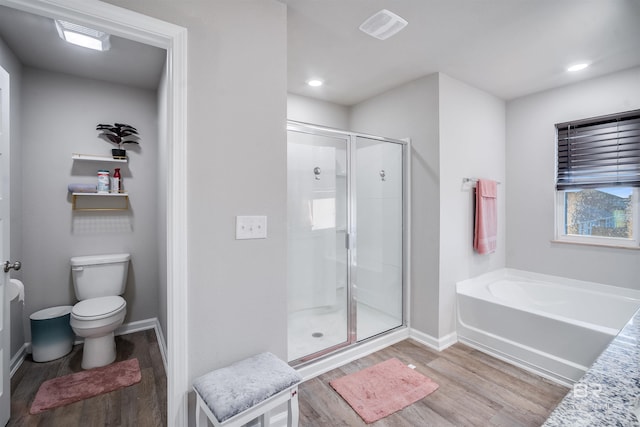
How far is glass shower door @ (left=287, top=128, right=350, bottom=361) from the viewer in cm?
240

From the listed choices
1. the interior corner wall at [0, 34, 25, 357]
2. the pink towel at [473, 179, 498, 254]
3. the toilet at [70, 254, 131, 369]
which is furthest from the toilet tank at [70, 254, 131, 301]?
the pink towel at [473, 179, 498, 254]

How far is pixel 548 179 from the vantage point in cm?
302

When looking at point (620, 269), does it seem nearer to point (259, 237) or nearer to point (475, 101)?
point (475, 101)

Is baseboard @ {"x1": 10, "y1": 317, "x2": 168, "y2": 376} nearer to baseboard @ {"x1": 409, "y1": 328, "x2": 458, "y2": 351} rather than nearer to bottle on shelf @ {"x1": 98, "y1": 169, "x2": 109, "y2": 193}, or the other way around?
bottle on shelf @ {"x1": 98, "y1": 169, "x2": 109, "y2": 193}

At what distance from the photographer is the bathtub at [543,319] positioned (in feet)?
6.77

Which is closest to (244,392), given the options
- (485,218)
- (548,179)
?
(485,218)

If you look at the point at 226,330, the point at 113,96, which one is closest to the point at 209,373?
the point at 226,330

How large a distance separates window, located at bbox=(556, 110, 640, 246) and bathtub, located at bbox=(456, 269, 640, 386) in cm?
51

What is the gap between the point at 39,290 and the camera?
2.49 meters

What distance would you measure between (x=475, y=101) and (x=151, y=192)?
11.1 feet

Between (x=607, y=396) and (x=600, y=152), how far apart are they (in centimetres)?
301

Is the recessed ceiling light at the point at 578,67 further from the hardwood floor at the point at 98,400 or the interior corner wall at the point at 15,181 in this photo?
the interior corner wall at the point at 15,181

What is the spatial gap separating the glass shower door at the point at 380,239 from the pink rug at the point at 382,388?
52 centimetres

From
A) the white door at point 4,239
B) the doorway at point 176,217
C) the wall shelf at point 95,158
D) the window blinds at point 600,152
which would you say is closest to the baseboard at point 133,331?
the white door at point 4,239
